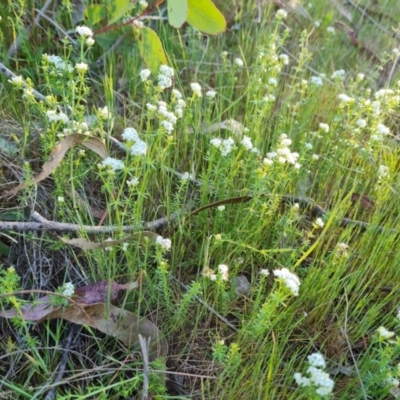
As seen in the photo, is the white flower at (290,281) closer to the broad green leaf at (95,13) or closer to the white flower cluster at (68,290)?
the white flower cluster at (68,290)

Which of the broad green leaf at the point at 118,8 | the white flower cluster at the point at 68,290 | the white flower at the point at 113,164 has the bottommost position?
the white flower cluster at the point at 68,290

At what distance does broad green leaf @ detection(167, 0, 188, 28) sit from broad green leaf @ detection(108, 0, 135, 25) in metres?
0.23

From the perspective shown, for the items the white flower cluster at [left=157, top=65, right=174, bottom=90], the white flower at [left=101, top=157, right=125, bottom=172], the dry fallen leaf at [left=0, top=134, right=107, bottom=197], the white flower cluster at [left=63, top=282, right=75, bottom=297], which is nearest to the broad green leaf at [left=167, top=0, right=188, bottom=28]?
the white flower cluster at [left=157, top=65, right=174, bottom=90]

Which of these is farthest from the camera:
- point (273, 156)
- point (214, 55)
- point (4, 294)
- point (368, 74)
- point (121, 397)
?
point (368, 74)

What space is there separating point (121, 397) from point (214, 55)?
75.6 inches

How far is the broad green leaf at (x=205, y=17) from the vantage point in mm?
2062

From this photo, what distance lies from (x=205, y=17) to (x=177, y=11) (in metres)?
0.22

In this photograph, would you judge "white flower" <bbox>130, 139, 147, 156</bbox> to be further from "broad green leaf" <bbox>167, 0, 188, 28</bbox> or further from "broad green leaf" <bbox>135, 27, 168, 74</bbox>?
"broad green leaf" <bbox>135, 27, 168, 74</bbox>

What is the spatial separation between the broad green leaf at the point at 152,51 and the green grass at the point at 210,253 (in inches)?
6.2

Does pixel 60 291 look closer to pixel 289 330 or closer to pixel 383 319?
pixel 289 330

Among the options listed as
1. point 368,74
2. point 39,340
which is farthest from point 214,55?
point 39,340

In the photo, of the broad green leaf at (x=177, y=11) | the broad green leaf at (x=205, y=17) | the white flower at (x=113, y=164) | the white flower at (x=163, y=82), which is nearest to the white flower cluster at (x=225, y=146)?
the white flower at (x=163, y=82)

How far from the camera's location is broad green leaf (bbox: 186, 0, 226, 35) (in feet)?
6.77

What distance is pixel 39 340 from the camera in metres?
1.43
